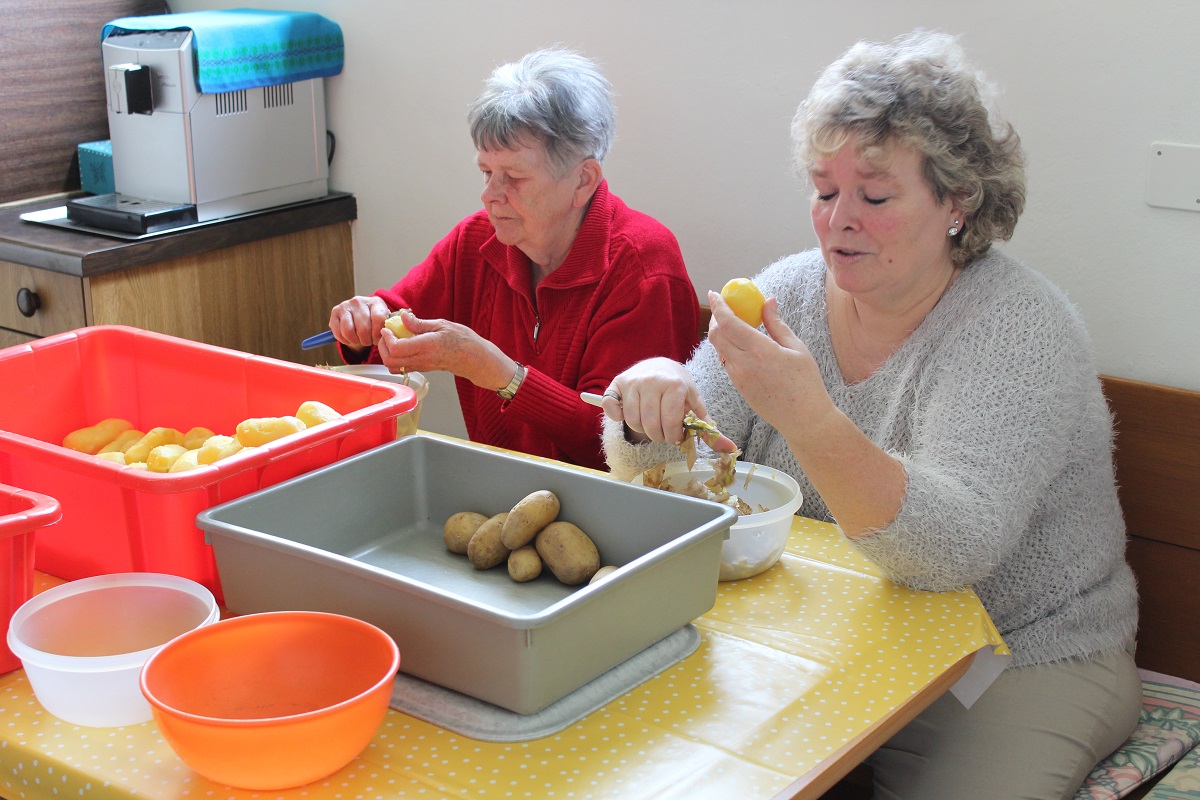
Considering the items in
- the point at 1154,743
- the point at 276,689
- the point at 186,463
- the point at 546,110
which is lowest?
the point at 1154,743

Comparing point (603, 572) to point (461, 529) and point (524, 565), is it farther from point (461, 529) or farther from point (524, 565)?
point (461, 529)

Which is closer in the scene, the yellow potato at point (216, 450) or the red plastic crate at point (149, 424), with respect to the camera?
the red plastic crate at point (149, 424)

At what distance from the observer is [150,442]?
1520 mm

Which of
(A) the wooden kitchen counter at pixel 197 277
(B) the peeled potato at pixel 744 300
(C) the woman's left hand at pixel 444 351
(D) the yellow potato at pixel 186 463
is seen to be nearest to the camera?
(D) the yellow potato at pixel 186 463

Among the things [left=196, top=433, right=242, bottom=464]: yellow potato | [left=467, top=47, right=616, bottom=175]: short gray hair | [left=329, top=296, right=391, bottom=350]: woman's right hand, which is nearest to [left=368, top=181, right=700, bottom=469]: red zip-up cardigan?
[left=467, top=47, right=616, bottom=175]: short gray hair

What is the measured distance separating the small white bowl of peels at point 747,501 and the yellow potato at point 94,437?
2.29 ft

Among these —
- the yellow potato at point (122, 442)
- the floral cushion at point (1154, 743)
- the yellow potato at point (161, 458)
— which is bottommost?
the floral cushion at point (1154, 743)

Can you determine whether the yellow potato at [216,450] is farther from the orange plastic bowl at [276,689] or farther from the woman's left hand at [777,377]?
the woman's left hand at [777,377]

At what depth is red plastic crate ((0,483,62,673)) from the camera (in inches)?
44.9

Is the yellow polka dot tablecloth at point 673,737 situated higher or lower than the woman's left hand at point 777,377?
lower

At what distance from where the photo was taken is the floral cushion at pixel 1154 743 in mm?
1514

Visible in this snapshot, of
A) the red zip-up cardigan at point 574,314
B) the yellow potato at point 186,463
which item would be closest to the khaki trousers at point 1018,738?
the red zip-up cardigan at point 574,314

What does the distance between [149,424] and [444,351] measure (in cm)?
44

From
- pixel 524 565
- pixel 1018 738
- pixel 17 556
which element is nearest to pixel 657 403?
pixel 524 565
